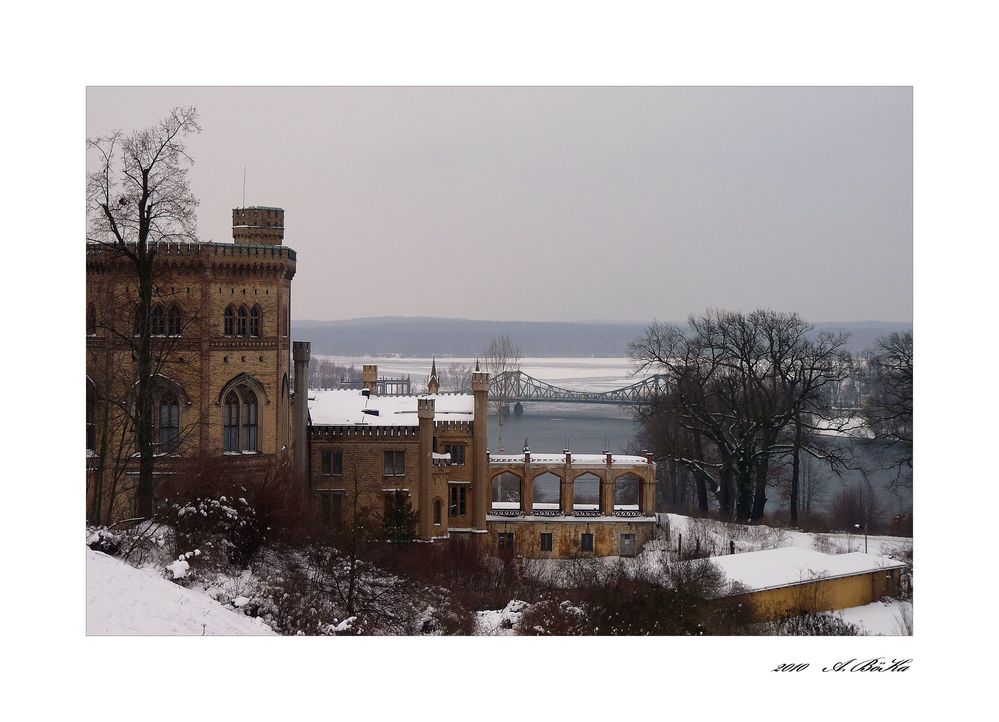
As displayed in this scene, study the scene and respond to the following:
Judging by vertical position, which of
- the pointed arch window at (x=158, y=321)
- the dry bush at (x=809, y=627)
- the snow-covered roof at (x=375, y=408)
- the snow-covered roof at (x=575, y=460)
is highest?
the pointed arch window at (x=158, y=321)

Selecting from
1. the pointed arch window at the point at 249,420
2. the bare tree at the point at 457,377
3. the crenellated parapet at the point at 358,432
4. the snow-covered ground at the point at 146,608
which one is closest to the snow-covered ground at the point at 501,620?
the snow-covered ground at the point at 146,608

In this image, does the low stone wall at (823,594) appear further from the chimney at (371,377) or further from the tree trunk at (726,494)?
the chimney at (371,377)

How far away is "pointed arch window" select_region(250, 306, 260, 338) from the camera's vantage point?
2000 cm

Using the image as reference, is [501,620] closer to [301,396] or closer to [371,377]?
[301,396]

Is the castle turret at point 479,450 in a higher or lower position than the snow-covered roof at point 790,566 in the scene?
higher

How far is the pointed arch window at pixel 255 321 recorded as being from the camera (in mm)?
20000

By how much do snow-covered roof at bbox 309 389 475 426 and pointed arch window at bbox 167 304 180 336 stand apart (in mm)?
4311

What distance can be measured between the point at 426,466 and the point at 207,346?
5.69 metres

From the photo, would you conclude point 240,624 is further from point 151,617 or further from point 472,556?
point 472,556

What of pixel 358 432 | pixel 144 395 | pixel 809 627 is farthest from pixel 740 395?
pixel 144 395

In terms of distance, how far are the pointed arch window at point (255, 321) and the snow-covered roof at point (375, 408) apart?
3107 mm

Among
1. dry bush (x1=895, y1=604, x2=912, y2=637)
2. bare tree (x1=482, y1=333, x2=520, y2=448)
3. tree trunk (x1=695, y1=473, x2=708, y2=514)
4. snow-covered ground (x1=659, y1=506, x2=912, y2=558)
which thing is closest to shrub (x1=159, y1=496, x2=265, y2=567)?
dry bush (x1=895, y1=604, x2=912, y2=637)

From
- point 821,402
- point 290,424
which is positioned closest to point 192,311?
point 290,424

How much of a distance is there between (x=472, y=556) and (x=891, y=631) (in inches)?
331
